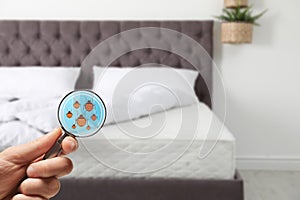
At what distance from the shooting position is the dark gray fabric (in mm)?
2100

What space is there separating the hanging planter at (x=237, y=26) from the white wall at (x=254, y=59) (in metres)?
0.17

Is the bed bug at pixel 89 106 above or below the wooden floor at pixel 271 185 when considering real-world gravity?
above

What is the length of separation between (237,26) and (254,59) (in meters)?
0.36

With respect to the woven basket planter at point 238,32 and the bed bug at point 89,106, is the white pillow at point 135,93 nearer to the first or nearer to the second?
the bed bug at point 89,106

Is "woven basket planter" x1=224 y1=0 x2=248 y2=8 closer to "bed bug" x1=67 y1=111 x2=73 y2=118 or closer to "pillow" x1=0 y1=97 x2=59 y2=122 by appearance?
"pillow" x1=0 y1=97 x2=59 y2=122

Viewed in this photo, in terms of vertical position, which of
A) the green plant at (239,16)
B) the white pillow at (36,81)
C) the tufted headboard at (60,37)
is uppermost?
the green plant at (239,16)

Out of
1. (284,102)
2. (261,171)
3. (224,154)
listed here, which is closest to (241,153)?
(261,171)

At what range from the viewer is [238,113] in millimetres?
3562

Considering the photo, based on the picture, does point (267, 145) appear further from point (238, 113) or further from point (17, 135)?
point (17, 135)

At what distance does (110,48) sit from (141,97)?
13 centimetres

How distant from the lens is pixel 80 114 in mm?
551

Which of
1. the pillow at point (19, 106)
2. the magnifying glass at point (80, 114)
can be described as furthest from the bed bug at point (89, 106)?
the pillow at point (19, 106)

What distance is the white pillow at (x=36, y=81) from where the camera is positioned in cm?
307

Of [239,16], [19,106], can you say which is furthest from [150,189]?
[239,16]
